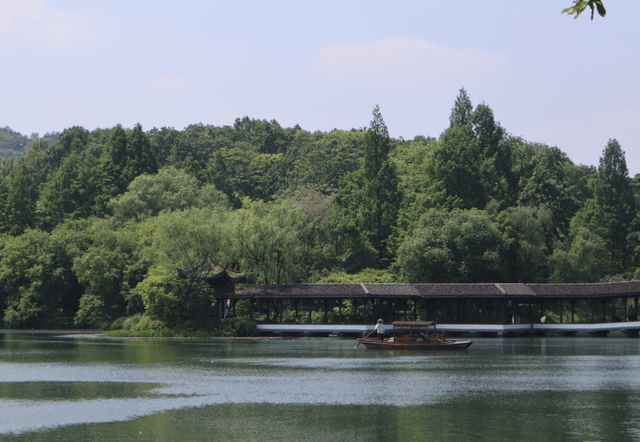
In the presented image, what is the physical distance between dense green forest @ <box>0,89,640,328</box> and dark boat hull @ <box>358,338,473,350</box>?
50.5 ft

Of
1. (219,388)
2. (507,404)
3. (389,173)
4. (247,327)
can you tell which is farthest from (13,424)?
(389,173)

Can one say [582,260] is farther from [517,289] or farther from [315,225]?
[315,225]

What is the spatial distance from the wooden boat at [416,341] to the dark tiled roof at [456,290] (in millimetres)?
10457

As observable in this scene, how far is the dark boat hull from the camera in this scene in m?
43.2

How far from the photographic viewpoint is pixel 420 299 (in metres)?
58.7

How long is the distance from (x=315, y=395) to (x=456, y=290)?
111ft

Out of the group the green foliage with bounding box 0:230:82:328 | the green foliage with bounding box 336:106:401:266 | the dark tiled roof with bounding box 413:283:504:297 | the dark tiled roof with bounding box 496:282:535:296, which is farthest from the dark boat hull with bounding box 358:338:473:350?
the green foliage with bounding box 0:230:82:328

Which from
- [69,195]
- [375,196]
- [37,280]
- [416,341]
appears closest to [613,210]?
[375,196]

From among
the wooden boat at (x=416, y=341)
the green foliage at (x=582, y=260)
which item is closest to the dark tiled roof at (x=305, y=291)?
the wooden boat at (x=416, y=341)

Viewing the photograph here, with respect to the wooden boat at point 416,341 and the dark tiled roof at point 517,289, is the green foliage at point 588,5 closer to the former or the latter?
the wooden boat at point 416,341

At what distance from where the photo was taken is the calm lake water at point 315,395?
1778 cm

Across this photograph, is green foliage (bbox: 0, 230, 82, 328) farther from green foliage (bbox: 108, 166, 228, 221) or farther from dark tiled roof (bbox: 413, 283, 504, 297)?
dark tiled roof (bbox: 413, 283, 504, 297)

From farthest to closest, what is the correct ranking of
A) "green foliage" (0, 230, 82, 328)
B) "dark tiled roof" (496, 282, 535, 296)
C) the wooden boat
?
"green foliage" (0, 230, 82, 328), "dark tiled roof" (496, 282, 535, 296), the wooden boat

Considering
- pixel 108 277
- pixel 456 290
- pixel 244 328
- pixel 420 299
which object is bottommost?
pixel 244 328
